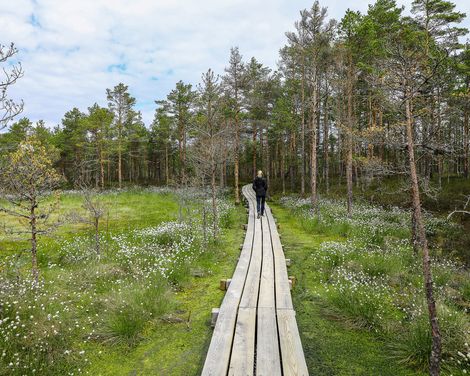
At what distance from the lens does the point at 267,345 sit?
4.47 metres

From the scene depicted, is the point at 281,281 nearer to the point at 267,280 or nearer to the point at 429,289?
the point at 267,280

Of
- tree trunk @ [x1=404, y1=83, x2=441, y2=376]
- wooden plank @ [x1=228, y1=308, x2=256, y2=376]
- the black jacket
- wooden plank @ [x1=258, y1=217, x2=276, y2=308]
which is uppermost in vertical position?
the black jacket

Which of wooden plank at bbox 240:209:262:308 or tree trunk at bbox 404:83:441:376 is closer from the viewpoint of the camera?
tree trunk at bbox 404:83:441:376

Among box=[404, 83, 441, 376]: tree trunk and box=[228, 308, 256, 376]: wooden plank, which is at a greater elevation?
box=[404, 83, 441, 376]: tree trunk

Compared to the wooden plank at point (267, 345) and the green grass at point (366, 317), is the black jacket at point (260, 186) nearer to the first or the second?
the green grass at point (366, 317)

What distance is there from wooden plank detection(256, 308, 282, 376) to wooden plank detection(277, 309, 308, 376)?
9 centimetres

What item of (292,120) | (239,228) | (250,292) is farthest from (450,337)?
(292,120)

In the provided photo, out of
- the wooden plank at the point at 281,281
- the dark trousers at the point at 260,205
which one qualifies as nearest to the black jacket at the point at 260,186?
the dark trousers at the point at 260,205

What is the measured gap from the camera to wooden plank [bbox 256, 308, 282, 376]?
3920mm

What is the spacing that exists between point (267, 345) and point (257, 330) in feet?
1.57

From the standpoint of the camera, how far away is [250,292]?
646cm

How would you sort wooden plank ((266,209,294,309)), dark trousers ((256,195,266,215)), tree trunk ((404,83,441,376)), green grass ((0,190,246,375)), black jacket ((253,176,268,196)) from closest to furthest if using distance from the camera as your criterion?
tree trunk ((404,83,441,376))
green grass ((0,190,246,375))
wooden plank ((266,209,294,309))
black jacket ((253,176,268,196))
dark trousers ((256,195,266,215))

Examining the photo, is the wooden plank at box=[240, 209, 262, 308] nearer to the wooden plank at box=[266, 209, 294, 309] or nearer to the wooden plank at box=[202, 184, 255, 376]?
the wooden plank at box=[202, 184, 255, 376]

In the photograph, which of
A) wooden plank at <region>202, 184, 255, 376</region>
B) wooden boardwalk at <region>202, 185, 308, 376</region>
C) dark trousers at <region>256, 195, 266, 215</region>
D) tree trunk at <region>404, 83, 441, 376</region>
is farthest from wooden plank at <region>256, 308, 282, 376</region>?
dark trousers at <region>256, 195, 266, 215</region>
